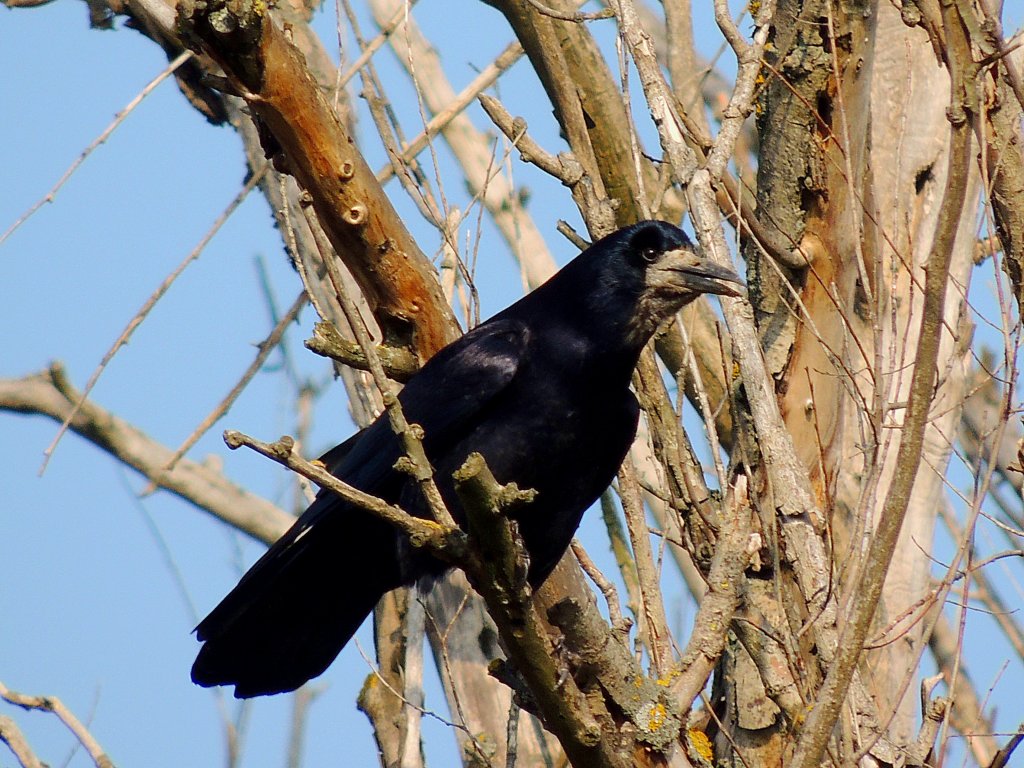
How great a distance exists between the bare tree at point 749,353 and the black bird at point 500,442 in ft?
0.76

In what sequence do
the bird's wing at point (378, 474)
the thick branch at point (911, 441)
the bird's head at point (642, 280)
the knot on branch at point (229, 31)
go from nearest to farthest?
1. the thick branch at point (911, 441)
2. the knot on branch at point (229, 31)
3. the bird's wing at point (378, 474)
4. the bird's head at point (642, 280)

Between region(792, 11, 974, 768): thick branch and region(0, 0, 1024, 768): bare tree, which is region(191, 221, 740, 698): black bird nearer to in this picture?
region(0, 0, 1024, 768): bare tree

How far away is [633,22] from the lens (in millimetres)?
4758

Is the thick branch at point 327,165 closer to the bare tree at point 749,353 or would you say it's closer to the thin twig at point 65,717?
the bare tree at point 749,353

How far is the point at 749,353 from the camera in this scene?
4.56 m

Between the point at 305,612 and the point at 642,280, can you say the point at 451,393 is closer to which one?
the point at 642,280

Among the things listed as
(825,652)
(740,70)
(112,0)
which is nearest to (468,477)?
(825,652)

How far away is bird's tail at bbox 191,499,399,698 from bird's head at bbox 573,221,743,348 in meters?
1.14

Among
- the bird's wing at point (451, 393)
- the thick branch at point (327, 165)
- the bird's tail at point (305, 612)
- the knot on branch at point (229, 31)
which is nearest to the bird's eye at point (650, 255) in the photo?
the bird's wing at point (451, 393)

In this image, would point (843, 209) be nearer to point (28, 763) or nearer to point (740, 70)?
point (740, 70)

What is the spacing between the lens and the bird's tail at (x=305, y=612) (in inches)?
187

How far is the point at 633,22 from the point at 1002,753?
2.76 metres

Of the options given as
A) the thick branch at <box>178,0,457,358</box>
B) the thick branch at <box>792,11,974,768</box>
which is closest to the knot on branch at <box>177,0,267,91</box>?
the thick branch at <box>178,0,457,358</box>

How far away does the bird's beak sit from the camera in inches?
181
